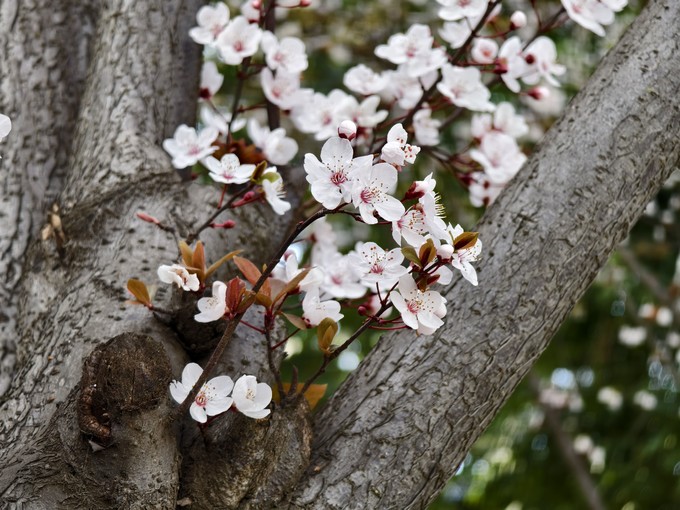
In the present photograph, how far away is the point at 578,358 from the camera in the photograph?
172 inches

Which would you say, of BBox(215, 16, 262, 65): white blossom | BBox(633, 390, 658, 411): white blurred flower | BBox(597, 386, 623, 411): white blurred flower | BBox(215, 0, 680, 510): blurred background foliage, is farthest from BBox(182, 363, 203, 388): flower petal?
BBox(597, 386, 623, 411): white blurred flower

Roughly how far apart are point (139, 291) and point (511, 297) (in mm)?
645

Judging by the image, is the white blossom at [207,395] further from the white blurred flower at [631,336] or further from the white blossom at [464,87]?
the white blurred flower at [631,336]

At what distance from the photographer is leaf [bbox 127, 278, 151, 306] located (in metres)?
1.36

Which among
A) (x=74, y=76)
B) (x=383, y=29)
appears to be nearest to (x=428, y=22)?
(x=383, y=29)

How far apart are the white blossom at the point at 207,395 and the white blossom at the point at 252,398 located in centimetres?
3

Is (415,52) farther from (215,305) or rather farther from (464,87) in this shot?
(215,305)

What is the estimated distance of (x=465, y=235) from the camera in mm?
1181

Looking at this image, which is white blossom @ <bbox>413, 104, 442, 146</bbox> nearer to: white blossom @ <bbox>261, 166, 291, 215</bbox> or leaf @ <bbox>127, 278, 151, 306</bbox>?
white blossom @ <bbox>261, 166, 291, 215</bbox>

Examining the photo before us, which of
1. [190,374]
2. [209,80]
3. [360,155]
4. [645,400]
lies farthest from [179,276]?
[645,400]

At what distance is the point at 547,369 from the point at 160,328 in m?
3.02

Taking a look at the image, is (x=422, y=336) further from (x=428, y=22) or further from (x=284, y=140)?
(x=428, y=22)

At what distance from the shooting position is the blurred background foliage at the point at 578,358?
357cm

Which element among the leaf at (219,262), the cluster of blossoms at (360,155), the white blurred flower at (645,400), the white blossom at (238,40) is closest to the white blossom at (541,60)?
the cluster of blossoms at (360,155)
